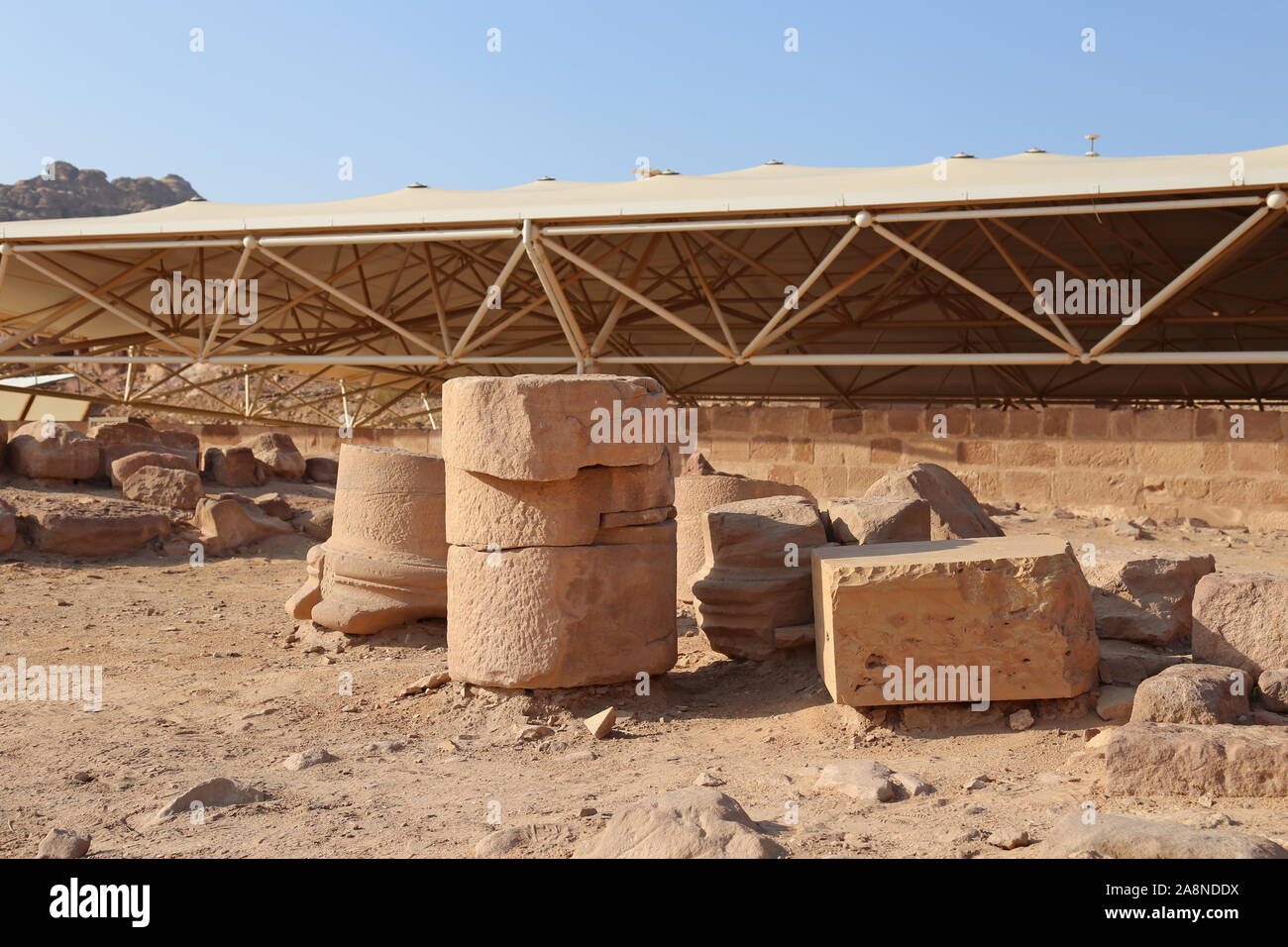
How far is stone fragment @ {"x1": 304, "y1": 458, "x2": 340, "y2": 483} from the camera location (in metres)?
16.9

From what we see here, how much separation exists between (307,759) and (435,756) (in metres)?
0.65

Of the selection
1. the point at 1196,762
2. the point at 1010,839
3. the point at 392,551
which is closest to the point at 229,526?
the point at 392,551

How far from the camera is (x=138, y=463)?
45.4ft

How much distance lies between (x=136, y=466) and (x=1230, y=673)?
12.4 meters

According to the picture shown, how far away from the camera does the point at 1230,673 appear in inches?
213

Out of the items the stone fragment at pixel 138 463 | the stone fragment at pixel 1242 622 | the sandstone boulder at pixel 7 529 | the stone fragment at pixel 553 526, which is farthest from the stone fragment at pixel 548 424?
the stone fragment at pixel 138 463

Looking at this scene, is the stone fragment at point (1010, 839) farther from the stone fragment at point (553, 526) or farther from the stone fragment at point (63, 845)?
the stone fragment at point (63, 845)

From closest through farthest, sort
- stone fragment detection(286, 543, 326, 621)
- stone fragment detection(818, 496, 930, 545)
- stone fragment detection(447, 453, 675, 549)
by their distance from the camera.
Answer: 1. stone fragment detection(447, 453, 675, 549)
2. stone fragment detection(818, 496, 930, 545)
3. stone fragment detection(286, 543, 326, 621)

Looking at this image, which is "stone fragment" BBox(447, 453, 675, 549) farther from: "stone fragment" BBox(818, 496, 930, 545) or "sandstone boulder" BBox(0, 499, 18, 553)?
"sandstone boulder" BBox(0, 499, 18, 553)

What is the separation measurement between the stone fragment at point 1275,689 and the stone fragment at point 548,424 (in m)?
3.40

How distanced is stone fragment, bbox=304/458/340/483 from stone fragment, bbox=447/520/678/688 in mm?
10904

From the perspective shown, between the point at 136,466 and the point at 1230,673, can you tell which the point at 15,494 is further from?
the point at 1230,673

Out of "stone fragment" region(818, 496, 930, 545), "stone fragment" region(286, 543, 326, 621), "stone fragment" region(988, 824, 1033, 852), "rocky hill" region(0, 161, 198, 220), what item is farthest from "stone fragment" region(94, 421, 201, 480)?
"rocky hill" region(0, 161, 198, 220)
